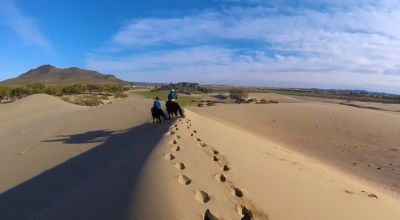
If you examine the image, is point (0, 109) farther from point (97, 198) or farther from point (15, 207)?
point (97, 198)

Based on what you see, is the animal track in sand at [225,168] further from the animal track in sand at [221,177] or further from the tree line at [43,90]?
the tree line at [43,90]

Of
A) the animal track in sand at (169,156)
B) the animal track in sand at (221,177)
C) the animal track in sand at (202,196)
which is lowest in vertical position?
the animal track in sand at (221,177)

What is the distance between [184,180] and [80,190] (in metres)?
2.27

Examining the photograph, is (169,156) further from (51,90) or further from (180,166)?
(51,90)

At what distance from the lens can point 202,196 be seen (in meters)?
4.74

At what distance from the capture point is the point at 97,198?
4.84 m

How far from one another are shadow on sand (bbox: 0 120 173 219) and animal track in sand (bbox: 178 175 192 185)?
854 millimetres

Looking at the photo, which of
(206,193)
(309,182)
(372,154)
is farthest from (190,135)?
(372,154)

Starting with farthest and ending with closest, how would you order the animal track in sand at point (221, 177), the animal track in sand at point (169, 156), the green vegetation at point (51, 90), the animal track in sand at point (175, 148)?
the green vegetation at point (51, 90)
the animal track in sand at point (175, 148)
the animal track in sand at point (169, 156)
the animal track in sand at point (221, 177)

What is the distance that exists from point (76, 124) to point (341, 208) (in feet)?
46.1

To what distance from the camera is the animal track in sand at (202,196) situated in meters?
4.59

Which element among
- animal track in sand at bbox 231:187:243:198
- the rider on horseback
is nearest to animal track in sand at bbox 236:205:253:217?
animal track in sand at bbox 231:187:243:198

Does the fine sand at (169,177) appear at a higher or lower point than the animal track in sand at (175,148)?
lower

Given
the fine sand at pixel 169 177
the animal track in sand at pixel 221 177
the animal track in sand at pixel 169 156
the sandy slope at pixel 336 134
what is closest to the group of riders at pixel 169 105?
the fine sand at pixel 169 177
